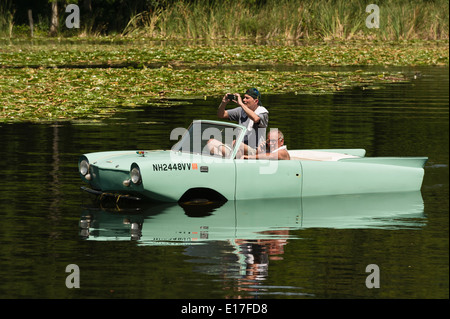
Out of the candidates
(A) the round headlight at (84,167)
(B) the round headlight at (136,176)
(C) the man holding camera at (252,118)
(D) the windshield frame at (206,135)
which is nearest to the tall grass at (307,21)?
(C) the man holding camera at (252,118)

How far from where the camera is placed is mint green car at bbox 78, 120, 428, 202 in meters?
12.7

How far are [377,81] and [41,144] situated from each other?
55.1 ft

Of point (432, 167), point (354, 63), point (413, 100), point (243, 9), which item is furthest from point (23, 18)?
point (432, 167)

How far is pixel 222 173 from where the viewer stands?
1301 centimetres

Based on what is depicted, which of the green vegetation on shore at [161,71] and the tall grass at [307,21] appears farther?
the tall grass at [307,21]

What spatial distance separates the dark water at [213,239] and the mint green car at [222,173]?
0.65ft

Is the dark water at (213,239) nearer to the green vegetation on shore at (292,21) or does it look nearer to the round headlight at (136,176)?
the round headlight at (136,176)

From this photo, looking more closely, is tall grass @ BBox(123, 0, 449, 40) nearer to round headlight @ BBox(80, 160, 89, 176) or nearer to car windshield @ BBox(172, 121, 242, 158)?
car windshield @ BBox(172, 121, 242, 158)

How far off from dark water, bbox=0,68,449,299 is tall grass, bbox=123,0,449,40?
3007 cm

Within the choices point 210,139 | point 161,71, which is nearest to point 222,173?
point 210,139

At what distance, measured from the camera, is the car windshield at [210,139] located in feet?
43.4

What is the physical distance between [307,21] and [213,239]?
131 feet

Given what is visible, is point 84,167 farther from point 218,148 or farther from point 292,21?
point 292,21

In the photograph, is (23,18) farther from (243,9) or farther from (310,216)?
(310,216)
